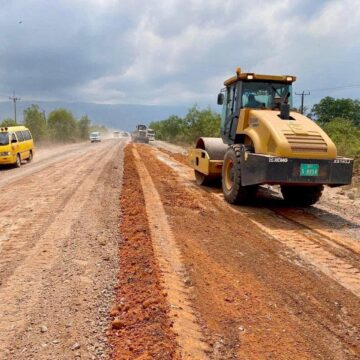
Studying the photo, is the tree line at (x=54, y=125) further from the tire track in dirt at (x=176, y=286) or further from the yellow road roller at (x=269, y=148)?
the tire track in dirt at (x=176, y=286)

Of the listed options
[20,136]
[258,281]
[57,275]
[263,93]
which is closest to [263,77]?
[263,93]

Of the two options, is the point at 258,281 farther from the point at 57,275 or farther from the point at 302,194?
the point at 302,194

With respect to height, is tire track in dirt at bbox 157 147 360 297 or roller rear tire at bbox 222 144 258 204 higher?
roller rear tire at bbox 222 144 258 204

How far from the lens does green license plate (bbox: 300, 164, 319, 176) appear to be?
7.89 m

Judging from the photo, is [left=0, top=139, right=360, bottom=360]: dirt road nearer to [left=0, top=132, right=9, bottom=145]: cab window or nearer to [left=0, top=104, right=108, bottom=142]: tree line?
[left=0, top=132, right=9, bottom=145]: cab window

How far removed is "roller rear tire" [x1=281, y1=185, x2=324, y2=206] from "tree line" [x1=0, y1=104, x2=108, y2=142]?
48.4m

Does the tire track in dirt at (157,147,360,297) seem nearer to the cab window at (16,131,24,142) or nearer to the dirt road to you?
the dirt road

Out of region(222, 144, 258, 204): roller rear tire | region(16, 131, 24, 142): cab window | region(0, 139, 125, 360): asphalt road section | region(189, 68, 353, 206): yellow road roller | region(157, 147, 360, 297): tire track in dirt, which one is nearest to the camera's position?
region(0, 139, 125, 360): asphalt road section

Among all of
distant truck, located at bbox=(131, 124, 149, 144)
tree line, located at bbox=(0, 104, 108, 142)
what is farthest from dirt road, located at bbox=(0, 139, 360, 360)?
tree line, located at bbox=(0, 104, 108, 142)

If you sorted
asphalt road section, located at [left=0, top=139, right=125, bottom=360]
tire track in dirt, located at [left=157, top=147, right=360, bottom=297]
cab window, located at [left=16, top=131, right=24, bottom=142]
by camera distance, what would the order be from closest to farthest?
asphalt road section, located at [left=0, top=139, right=125, bottom=360]
tire track in dirt, located at [left=157, top=147, right=360, bottom=297]
cab window, located at [left=16, top=131, right=24, bottom=142]

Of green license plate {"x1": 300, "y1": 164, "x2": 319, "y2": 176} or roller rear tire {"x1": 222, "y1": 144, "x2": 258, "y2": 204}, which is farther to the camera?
roller rear tire {"x1": 222, "y1": 144, "x2": 258, "y2": 204}

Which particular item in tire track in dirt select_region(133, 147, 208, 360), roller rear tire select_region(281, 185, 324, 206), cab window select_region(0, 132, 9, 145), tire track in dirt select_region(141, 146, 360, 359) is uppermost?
cab window select_region(0, 132, 9, 145)

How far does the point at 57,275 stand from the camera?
4.84 meters

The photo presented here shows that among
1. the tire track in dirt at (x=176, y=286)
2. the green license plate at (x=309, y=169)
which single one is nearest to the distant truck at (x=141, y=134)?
the tire track in dirt at (x=176, y=286)
